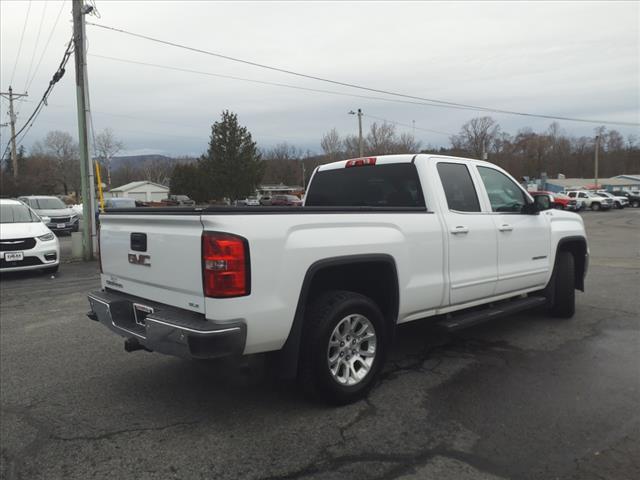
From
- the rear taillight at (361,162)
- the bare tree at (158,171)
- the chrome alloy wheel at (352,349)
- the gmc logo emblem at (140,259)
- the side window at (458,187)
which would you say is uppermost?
the bare tree at (158,171)

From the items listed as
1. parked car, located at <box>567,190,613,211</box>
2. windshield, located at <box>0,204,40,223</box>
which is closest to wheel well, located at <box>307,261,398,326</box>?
windshield, located at <box>0,204,40,223</box>

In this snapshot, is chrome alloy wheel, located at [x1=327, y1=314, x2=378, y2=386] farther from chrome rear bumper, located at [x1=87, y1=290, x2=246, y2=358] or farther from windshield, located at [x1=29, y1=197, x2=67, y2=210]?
windshield, located at [x1=29, y1=197, x2=67, y2=210]

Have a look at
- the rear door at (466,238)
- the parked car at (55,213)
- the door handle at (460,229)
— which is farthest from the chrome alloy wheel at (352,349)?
the parked car at (55,213)

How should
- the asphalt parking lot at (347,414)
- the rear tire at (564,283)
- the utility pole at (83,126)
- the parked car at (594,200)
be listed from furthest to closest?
the parked car at (594,200) → the utility pole at (83,126) → the rear tire at (564,283) → the asphalt parking lot at (347,414)

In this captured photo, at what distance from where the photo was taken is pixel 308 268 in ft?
10.9

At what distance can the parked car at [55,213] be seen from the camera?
19.5m

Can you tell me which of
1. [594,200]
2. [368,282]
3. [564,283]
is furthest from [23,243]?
[594,200]

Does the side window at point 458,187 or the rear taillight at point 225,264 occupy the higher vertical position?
the side window at point 458,187

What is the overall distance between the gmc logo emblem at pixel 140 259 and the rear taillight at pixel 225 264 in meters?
0.79

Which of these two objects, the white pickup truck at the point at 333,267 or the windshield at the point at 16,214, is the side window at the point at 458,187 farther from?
the windshield at the point at 16,214

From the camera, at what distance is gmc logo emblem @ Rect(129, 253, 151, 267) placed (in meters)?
3.60

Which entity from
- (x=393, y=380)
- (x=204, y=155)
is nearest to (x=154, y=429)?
(x=393, y=380)

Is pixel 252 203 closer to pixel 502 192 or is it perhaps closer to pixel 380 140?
pixel 502 192

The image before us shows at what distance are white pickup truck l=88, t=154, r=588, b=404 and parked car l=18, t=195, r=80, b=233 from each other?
17376mm
